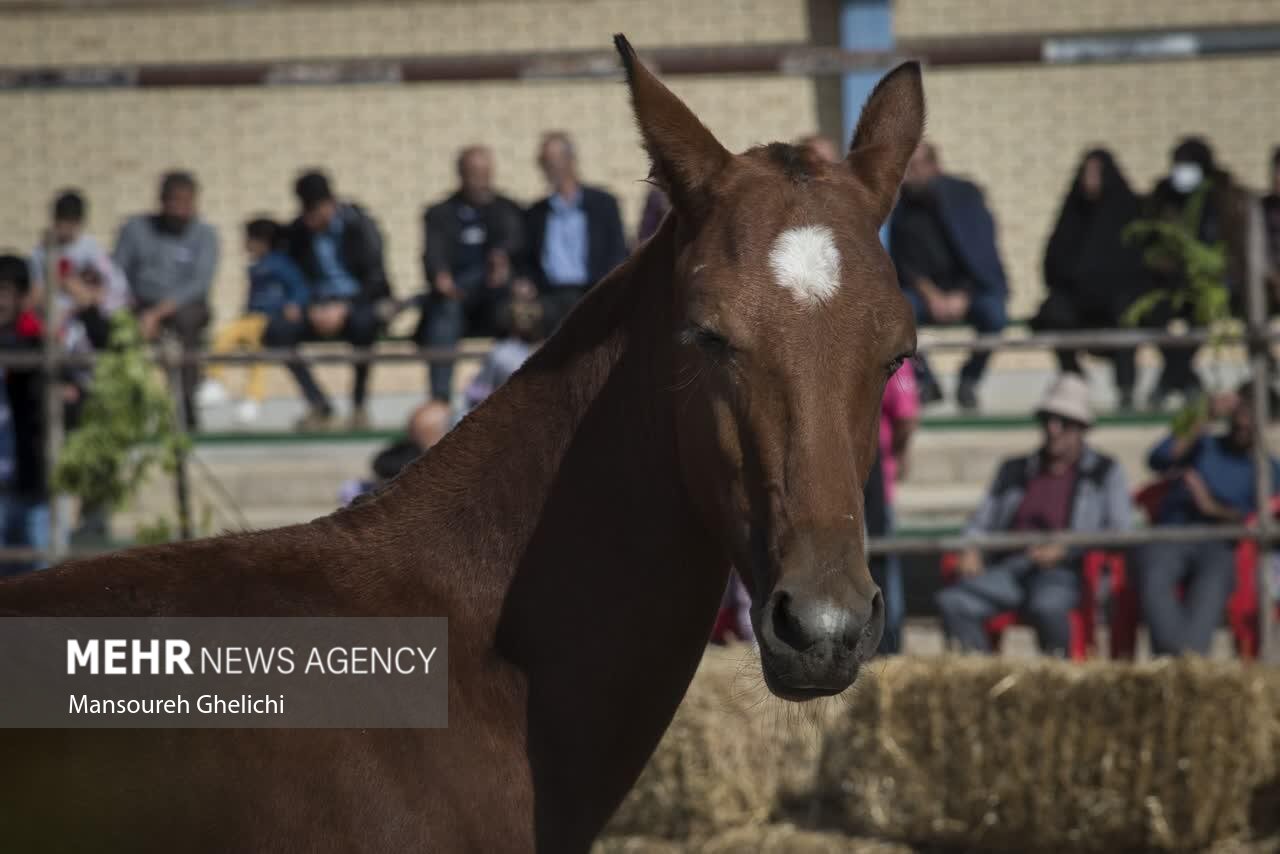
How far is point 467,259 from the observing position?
30.6 ft

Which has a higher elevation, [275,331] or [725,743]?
[275,331]

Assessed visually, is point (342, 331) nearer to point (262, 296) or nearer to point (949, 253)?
point (262, 296)

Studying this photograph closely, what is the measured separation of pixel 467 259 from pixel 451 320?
0.44 meters

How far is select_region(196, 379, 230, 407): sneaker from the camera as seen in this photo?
41.2 ft

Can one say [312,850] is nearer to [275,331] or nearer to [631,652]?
[631,652]

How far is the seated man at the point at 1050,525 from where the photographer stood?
7.53 metres

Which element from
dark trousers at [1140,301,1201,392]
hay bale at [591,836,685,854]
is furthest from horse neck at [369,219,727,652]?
dark trousers at [1140,301,1201,392]

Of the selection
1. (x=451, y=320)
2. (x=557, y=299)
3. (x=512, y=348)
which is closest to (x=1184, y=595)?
(x=512, y=348)

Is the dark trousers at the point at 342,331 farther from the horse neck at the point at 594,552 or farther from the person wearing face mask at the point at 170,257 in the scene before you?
the horse neck at the point at 594,552

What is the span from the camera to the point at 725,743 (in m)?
6.68

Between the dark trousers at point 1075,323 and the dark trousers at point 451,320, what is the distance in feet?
9.52

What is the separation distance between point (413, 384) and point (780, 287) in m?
13.0

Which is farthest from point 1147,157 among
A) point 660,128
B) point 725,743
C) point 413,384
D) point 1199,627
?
point 660,128

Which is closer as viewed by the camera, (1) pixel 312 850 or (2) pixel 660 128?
(1) pixel 312 850
